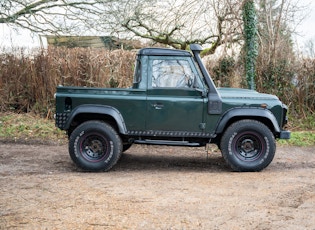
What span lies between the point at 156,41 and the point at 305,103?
22.9 feet

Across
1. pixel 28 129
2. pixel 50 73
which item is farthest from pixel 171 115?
pixel 50 73

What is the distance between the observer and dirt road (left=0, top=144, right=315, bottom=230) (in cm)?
380

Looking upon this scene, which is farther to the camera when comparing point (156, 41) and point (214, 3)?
point (156, 41)

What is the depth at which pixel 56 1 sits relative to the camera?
44.4 ft

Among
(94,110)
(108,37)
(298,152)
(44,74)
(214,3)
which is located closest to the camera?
(94,110)

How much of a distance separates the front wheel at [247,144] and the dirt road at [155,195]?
0.20 m

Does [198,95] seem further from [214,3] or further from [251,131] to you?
[214,3]

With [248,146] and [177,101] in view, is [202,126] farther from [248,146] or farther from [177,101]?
[248,146]

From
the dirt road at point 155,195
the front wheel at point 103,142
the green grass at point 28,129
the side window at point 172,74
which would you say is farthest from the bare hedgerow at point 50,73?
the front wheel at point 103,142

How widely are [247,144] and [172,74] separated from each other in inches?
65.3

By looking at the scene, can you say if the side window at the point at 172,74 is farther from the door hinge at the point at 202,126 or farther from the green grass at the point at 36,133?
the green grass at the point at 36,133

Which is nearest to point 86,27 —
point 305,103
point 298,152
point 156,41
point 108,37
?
point 108,37

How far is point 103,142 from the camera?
6.37 metres

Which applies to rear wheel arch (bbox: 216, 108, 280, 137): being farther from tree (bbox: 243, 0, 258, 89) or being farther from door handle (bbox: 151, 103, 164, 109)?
tree (bbox: 243, 0, 258, 89)
